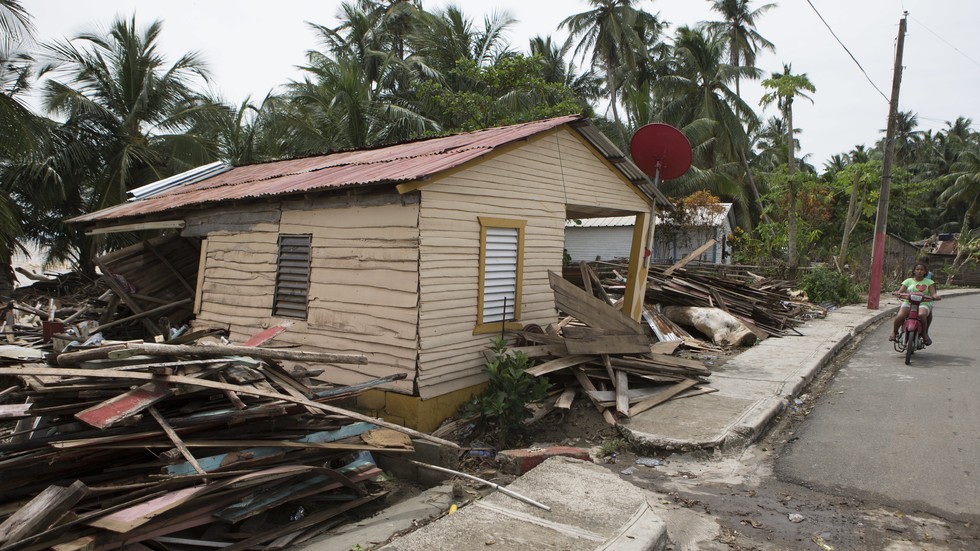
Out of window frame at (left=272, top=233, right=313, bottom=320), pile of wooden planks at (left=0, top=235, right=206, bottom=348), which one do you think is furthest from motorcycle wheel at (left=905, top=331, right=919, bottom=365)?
pile of wooden planks at (left=0, top=235, right=206, bottom=348)

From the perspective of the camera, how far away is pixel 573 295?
7.88m

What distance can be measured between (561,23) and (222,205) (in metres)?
26.8

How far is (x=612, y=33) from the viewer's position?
97.1 feet

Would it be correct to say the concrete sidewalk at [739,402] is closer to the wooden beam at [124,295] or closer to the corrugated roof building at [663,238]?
the wooden beam at [124,295]

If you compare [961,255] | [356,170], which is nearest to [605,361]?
[356,170]

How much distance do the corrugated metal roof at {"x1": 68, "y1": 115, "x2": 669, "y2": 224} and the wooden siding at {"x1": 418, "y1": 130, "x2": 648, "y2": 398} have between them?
285 mm

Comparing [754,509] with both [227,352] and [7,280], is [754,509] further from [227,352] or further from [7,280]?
[7,280]

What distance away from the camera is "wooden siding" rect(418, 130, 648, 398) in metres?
6.94

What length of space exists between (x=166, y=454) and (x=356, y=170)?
5160mm

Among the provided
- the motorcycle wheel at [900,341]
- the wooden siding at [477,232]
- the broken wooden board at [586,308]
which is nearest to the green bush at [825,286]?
the motorcycle wheel at [900,341]

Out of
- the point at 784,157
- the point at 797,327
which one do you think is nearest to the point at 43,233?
the point at 797,327

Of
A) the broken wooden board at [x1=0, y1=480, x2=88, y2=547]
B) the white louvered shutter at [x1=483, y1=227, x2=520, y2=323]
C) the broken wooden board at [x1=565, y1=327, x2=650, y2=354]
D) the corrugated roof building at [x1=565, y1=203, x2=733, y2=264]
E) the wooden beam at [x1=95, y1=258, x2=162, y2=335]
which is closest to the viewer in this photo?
the broken wooden board at [x1=0, y1=480, x2=88, y2=547]

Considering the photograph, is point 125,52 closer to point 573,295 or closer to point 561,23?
point 573,295

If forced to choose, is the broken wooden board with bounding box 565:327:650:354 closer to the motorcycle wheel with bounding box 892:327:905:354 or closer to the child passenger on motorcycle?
the child passenger on motorcycle
